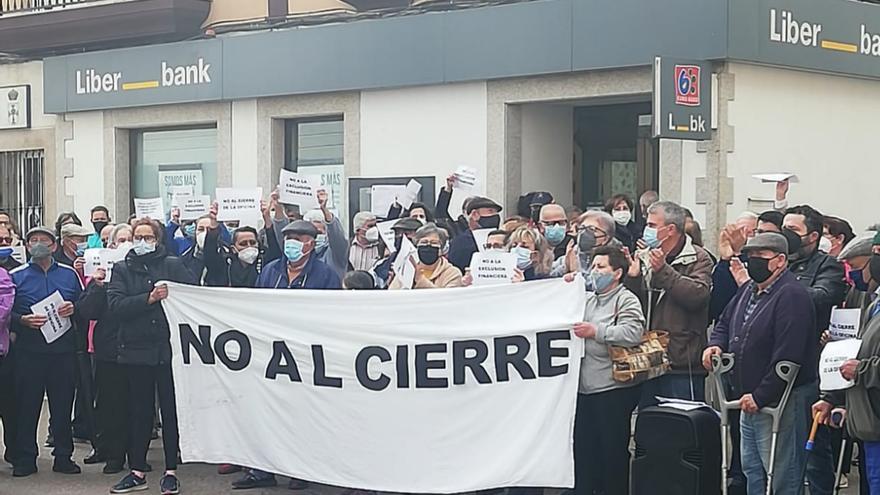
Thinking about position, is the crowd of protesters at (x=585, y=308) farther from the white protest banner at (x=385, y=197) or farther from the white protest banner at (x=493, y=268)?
the white protest banner at (x=385, y=197)

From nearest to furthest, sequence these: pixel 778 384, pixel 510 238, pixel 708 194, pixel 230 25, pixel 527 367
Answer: pixel 778 384 < pixel 527 367 < pixel 510 238 < pixel 708 194 < pixel 230 25

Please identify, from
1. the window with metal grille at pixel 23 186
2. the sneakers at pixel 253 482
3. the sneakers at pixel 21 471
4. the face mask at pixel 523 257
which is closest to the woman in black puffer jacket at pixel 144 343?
the sneakers at pixel 253 482

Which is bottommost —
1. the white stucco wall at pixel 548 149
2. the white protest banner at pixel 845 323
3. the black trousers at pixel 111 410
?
the black trousers at pixel 111 410

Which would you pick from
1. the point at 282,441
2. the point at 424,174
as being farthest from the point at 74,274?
the point at 424,174

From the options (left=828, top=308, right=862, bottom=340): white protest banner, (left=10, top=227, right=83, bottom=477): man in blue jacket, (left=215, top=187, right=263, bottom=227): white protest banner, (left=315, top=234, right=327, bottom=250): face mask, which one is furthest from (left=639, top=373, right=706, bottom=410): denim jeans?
(left=10, top=227, right=83, bottom=477): man in blue jacket

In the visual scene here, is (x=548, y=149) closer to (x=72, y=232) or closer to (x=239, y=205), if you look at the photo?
(x=239, y=205)

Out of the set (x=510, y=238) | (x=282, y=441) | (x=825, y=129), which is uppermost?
(x=825, y=129)

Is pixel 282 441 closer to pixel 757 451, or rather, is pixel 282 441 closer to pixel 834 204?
pixel 757 451

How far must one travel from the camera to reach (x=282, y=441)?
29.6ft

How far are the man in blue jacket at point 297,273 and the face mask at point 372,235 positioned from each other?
158 centimetres

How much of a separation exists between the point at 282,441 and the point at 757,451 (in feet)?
10.3

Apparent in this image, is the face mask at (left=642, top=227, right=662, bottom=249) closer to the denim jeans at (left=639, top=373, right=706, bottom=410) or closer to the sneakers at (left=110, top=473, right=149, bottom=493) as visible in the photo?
the denim jeans at (left=639, top=373, right=706, bottom=410)

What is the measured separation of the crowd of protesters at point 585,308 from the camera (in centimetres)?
756

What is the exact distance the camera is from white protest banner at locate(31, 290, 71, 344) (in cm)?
1025
